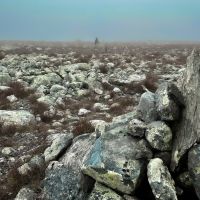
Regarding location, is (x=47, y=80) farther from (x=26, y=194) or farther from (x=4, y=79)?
(x=26, y=194)

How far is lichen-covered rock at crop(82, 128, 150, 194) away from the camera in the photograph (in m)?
7.70

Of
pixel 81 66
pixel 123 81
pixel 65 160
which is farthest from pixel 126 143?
pixel 81 66

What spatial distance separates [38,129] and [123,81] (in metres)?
8.76

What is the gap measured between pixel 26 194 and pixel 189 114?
400cm

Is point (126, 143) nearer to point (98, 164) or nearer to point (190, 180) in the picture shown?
point (98, 164)

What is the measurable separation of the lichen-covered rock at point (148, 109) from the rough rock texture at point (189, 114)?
63cm

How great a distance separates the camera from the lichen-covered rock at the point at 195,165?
738cm

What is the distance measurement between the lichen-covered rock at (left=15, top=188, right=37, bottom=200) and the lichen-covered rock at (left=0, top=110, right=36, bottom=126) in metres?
5.34

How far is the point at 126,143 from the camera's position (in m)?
8.44

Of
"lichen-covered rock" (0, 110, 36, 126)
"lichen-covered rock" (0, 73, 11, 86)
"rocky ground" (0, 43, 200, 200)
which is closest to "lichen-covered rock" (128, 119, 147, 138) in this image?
"rocky ground" (0, 43, 200, 200)

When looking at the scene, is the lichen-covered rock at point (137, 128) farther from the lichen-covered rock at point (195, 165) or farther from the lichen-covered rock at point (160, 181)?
the lichen-covered rock at point (195, 165)

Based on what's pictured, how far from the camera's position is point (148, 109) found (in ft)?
29.3

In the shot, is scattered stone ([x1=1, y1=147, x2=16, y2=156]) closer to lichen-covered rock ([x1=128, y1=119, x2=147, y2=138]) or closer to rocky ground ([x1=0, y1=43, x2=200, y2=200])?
rocky ground ([x1=0, y1=43, x2=200, y2=200])

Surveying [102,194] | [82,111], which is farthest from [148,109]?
[82,111]
